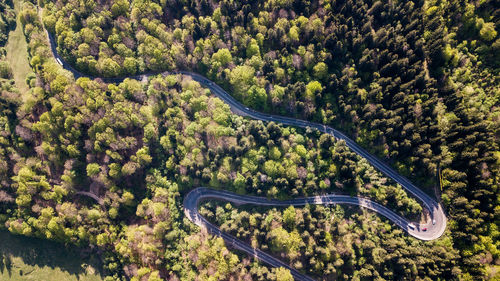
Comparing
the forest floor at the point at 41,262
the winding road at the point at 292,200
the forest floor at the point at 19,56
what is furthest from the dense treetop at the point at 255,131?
the forest floor at the point at 41,262

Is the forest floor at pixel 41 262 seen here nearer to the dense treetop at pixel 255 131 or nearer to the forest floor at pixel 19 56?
the dense treetop at pixel 255 131

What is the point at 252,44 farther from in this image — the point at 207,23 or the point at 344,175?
the point at 344,175

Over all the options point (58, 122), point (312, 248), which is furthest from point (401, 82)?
point (58, 122)

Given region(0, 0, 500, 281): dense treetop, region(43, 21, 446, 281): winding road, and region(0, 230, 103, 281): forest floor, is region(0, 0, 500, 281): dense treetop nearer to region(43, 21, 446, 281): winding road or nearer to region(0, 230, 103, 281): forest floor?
region(43, 21, 446, 281): winding road

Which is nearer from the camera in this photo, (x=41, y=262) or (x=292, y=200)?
(x=292, y=200)

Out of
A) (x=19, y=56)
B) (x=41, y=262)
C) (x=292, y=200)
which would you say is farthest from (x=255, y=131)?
(x=19, y=56)

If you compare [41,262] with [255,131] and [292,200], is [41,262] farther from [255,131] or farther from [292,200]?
[292,200]

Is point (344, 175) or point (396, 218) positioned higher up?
point (344, 175)
